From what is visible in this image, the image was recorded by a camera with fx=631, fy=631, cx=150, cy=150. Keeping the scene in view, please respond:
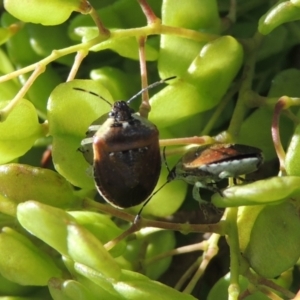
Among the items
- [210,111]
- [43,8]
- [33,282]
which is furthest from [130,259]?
[43,8]

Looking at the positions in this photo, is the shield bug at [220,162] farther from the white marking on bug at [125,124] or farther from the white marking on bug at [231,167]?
the white marking on bug at [125,124]

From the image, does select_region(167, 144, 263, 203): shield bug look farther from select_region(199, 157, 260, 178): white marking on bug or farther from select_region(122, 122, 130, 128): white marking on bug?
select_region(122, 122, 130, 128): white marking on bug

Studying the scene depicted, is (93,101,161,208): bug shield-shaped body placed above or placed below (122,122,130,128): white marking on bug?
below

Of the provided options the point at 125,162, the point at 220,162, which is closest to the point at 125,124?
the point at 125,162

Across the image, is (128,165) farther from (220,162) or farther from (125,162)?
(220,162)

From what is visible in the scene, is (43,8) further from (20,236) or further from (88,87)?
(20,236)

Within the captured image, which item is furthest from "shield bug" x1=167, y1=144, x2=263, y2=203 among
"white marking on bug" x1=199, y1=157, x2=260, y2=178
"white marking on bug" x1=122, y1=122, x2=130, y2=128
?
"white marking on bug" x1=122, y1=122, x2=130, y2=128

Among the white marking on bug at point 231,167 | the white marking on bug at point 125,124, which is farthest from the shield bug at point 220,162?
the white marking on bug at point 125,124
